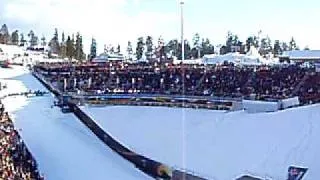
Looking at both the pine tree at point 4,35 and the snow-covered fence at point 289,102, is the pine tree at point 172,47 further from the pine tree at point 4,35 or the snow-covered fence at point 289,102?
the snow-covered fence at point 289,102

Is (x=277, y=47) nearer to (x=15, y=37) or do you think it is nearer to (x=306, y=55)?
(x=306, y=55)

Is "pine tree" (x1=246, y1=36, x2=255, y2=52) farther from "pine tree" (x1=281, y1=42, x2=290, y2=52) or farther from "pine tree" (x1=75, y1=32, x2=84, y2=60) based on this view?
"pine tree" (x1=75, y1=32, x2=84, y2=60)

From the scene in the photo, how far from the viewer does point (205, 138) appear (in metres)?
19.6

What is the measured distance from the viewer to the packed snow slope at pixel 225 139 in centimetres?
1622

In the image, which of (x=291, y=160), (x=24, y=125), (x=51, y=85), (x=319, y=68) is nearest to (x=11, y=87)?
(x=51, y=85)

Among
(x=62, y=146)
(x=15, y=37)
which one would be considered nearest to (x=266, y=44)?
(x=15, y=37)

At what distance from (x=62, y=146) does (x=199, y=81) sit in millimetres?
12510

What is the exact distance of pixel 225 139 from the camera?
1911 centimetres

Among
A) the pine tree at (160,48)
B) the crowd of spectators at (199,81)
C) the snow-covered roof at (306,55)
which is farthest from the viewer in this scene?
the pine tree at (160,48)

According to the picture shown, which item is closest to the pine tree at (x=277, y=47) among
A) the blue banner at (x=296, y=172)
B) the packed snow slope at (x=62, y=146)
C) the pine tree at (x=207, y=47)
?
the pine tree at (x=207, y=47)

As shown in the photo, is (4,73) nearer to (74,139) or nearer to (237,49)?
(74,139)

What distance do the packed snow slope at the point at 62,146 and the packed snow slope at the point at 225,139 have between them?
A: 2.79 ft

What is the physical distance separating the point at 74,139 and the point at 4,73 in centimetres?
2171

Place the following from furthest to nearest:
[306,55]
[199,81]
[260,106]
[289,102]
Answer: [306,55] < [199,81] < [260,106] < [289,102]
